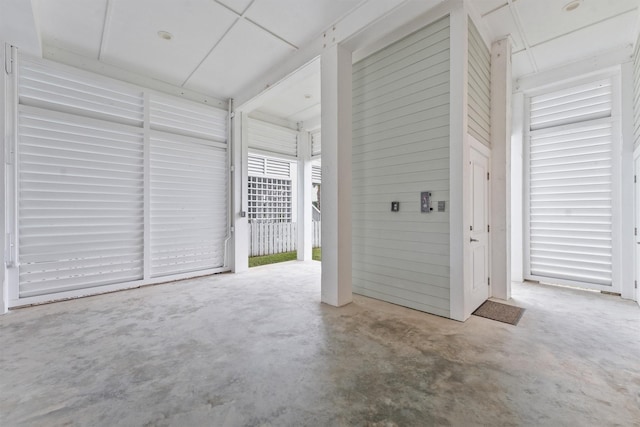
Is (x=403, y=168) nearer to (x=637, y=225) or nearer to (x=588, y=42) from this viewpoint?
(x=588, y=42)

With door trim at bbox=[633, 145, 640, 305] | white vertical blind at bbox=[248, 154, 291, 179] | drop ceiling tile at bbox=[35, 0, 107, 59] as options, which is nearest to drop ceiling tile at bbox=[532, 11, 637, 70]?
door trim at bbox=[633, 145, 640, 305]

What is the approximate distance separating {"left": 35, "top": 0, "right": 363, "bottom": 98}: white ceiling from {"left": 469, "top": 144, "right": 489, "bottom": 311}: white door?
240cm

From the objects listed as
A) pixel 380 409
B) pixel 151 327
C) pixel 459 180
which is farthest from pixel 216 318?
pixel 459 180

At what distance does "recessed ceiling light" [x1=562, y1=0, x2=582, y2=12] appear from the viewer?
305 cm

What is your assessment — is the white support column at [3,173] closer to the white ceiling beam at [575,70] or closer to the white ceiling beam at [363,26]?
the white ceiling beam at [363,26]

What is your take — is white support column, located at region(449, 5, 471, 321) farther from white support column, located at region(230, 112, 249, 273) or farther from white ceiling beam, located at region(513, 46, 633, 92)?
white support column, located at region(230, 112, 249, 273)

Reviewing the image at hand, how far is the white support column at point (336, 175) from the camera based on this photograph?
3.52 meters

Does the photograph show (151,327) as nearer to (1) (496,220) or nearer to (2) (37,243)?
(2) (37,243)

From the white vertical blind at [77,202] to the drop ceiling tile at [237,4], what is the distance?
8.45ft

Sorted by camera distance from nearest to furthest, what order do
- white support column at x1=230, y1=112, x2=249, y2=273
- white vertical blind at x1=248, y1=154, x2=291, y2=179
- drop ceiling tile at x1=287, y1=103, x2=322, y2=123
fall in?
1. white support column at x1=230, y1=112, x2=249, y2=273
2. drop ceiling tile at x1=287, y1=103, x2=322, y2=123
3. white vertical blind at x1=248, y1=154, x2=291, y2=179

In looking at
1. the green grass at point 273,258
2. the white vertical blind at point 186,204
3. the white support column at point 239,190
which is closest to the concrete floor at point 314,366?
the white vertical blind at point 186,204

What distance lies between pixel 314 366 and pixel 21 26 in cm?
471

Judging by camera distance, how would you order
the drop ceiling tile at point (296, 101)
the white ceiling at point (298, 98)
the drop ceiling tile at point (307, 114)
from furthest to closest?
the drop ceiling tile at point (307, 114) < the drop ceiling tile at point (296, 101) < the white ceiling at point (298, 98)

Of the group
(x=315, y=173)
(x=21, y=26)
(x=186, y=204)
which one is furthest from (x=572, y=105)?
(x=21, y=26)
